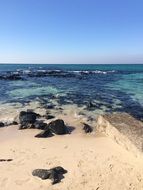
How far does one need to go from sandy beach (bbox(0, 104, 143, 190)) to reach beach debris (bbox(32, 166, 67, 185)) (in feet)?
0.43

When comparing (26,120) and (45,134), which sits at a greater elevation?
(26,120)

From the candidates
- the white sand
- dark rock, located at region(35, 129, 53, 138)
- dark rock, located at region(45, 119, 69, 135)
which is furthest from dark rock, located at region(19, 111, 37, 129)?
dark rock, located at region(35, 129, 53, 138)

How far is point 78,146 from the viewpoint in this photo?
35.3 ft

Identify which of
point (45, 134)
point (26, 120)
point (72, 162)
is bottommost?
point (72, 162)

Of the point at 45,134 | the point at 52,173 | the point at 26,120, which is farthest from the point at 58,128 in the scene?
the point at 52,173

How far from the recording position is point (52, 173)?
816 centimetres

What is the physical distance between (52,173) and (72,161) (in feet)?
4.18

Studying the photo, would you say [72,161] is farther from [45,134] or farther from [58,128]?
[58,128]

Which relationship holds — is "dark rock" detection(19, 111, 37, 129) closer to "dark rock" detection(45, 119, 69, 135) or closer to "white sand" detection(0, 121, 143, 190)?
"white sand" detection(0, 121, 143, 190)

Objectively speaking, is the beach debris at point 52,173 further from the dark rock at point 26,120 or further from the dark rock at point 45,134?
the dark rock at point 26,120

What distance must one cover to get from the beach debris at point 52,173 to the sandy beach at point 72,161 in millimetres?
131

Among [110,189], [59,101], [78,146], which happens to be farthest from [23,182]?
[59,101]

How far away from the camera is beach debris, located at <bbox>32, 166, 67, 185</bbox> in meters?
8.00

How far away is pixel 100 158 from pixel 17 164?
292 cm
